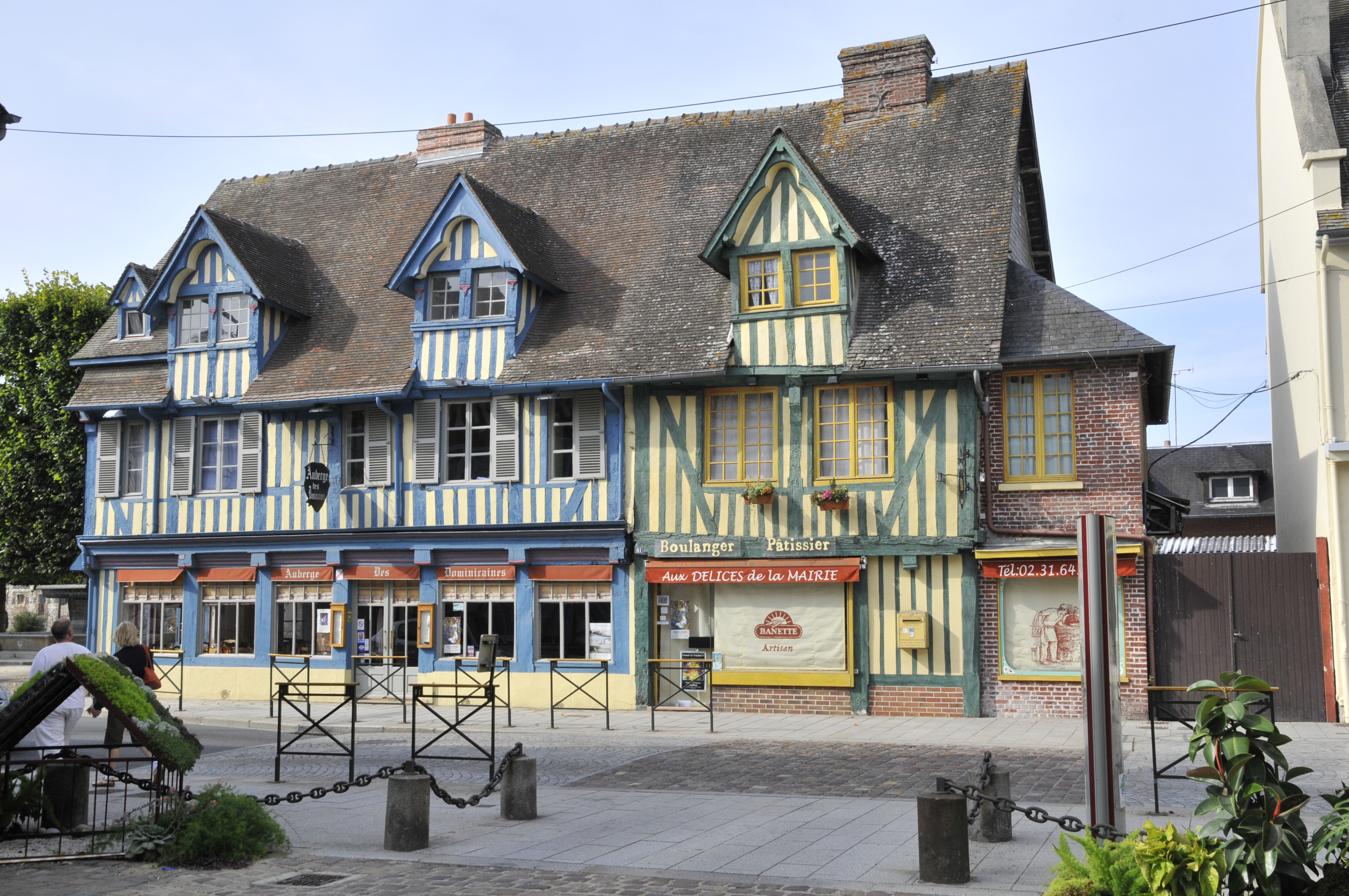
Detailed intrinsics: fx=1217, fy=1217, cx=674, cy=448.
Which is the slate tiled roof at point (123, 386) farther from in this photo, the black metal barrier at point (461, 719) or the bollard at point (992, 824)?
the bollard at point (992, 824)

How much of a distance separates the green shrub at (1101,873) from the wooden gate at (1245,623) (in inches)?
465

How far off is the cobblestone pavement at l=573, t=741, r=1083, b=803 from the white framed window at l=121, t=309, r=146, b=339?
606 inches

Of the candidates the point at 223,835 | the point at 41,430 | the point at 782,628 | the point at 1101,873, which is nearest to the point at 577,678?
the point at 782,628

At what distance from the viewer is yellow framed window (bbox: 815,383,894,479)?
1823 cm

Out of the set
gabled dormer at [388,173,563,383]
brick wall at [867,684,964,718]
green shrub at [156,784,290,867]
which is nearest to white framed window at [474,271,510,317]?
gabled dormer at [388,173,563,383]

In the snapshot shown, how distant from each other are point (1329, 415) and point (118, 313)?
21289 millimetres

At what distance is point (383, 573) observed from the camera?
2086 centimetres

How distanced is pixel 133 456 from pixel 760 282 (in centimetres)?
1261

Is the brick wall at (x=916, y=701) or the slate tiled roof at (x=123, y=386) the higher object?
the slate tiled roof at (x=123, y=386)

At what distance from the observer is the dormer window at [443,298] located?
21.0 meters

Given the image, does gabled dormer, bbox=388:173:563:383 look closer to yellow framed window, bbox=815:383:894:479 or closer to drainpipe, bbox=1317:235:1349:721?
yellow framed window, bbox=815:383:894:479

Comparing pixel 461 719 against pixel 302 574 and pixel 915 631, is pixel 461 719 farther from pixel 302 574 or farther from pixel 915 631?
pixel 302 574

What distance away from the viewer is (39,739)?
9.70m

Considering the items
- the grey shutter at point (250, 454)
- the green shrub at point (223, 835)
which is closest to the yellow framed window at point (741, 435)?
the grey shutter at point (250, 454)
